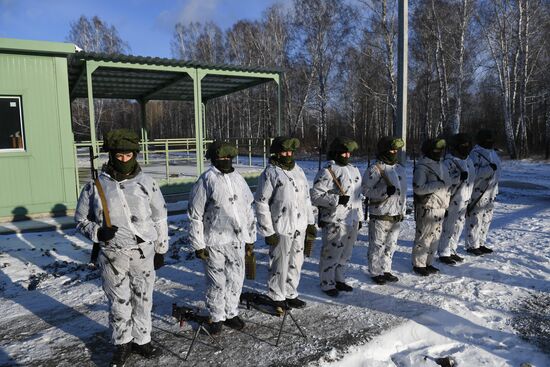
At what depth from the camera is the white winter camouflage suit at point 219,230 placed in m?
3.46

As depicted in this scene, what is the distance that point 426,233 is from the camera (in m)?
4.91

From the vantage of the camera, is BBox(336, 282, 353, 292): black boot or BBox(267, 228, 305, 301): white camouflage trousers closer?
BBox(267, 228, 305, 301): white camouflage trousers

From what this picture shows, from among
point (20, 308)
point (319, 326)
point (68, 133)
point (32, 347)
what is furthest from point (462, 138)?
point (68, 133)

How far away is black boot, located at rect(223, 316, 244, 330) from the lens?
11.9 feet

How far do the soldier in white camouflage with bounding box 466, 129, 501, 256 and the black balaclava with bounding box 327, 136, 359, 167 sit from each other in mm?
2575

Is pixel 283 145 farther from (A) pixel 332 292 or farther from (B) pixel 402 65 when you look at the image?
(B) pixel 402 65

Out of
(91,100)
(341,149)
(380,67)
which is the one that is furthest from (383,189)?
(380,67)

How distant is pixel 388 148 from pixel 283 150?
1.43 m

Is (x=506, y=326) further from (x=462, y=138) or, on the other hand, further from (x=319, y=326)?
(x=462, y=138)

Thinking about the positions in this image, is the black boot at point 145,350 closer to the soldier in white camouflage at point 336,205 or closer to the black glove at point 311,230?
the black glove at point 311,230

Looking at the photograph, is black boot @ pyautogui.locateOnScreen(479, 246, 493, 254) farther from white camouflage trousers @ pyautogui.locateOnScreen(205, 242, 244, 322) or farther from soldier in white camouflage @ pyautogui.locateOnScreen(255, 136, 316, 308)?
white camouflage trousers @ pyautogui.locateOnScreen(205, 242, 244, 322)

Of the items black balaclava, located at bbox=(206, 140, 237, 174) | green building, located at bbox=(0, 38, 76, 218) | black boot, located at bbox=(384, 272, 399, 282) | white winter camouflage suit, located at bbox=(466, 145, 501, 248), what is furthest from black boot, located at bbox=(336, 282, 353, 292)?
green building, located at bbox=(0, 38, 76, 218)

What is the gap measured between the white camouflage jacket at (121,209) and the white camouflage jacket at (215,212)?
428mm

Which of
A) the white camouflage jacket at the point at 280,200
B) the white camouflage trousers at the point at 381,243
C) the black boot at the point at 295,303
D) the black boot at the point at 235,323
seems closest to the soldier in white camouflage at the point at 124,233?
the black boot at the point at 235,323
